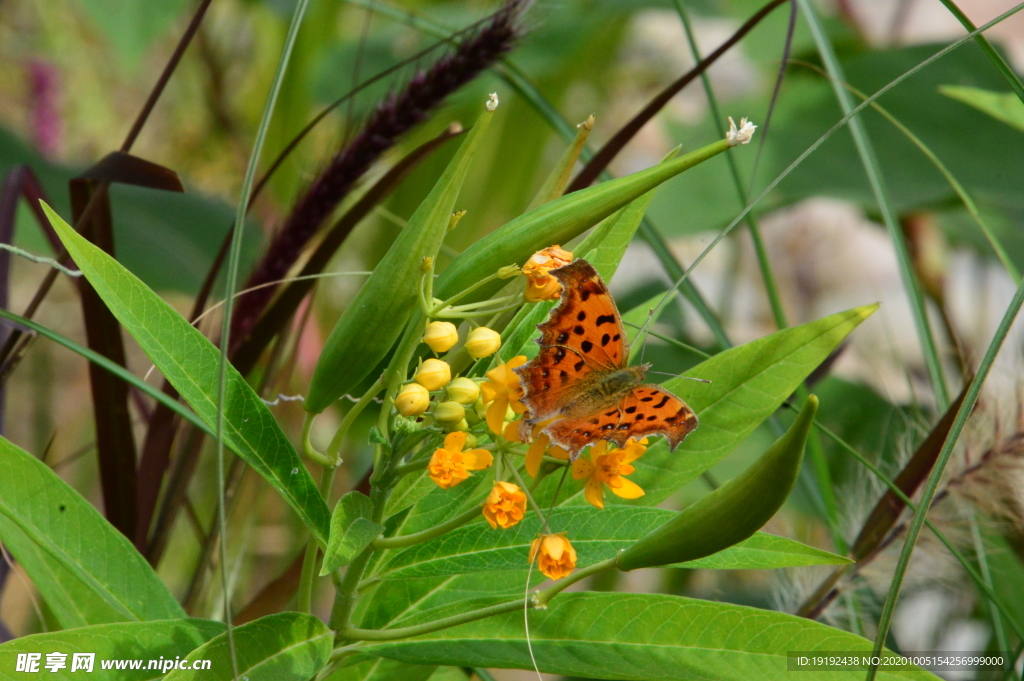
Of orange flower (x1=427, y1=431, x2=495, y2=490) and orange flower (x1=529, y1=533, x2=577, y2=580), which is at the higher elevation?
orange flower (x1=427, y1=431, x2=495, y2=490)

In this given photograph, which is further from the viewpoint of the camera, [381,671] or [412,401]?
[381,671]

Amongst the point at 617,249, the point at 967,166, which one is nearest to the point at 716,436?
the point at 617,249

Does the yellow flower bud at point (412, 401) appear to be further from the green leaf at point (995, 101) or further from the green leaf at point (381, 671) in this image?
the green leaf at point (995, 101)

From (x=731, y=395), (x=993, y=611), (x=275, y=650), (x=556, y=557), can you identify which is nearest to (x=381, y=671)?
(x=275, y=650)

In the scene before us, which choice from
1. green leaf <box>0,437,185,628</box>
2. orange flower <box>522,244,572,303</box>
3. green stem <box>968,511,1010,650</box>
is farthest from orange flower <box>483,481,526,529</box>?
green stem <box>968,511,1010,650</box>

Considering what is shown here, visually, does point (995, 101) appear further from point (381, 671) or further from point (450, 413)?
point (381, 671)

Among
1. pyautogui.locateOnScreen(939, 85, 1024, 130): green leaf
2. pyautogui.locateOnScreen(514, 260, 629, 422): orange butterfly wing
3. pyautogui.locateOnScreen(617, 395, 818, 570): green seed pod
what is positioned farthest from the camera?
pyautogui.locateOnScreen(939, 85, 1024, 130): green leaf

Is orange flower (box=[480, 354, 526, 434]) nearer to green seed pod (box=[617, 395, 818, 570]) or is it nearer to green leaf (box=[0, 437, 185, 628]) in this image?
green seed pod (box=[617, 395, 818, 570])
